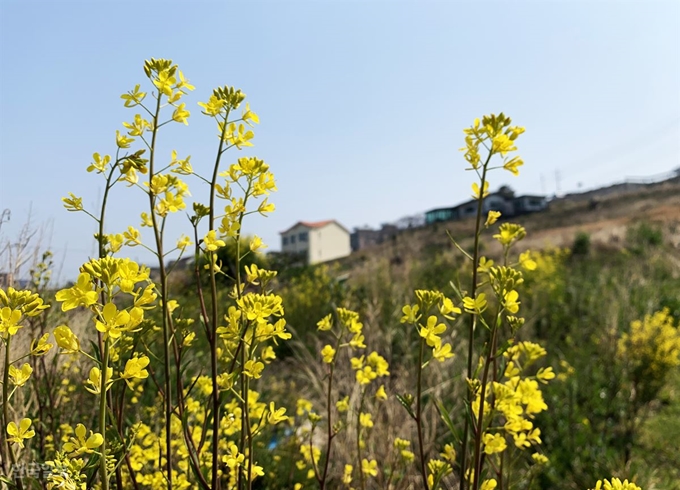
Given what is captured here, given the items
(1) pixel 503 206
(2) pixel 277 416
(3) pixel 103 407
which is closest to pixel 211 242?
(3) pixel 103 407

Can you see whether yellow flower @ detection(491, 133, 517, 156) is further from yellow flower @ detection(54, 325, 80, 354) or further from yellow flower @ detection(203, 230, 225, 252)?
yellow flower @ detection(54, 325, 80, 354)

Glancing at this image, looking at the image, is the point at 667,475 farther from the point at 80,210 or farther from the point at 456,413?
the point at 80,210

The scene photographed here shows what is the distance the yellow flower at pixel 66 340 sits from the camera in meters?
0.81

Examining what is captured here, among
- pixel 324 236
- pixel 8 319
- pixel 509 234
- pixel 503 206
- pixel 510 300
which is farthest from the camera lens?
pixel 503 206

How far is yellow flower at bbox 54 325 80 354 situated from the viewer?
0.81 m

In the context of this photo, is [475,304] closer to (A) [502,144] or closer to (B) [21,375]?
(A) [502,144]

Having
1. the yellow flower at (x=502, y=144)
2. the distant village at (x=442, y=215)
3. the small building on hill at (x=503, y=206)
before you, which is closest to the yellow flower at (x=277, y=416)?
the yellow flower at (x=502, y=144)

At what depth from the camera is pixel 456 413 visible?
3316 millimetres

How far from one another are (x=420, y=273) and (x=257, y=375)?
709 cm

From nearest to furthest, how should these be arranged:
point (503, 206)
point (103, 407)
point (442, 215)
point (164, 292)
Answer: point (103, 407), point (164, 292), point (503, 206), point (442, 215)

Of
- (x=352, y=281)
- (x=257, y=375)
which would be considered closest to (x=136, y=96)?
(x=257, y=375)

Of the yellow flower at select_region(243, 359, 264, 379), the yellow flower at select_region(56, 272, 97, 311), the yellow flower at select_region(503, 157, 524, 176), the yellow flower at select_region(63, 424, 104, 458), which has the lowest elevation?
the yellow flower at select_region(63, 424, 104, 458)

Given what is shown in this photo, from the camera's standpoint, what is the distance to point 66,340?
82cm

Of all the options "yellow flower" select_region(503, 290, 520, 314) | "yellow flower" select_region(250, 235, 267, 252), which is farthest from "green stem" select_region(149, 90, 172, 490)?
"yellow flower" select_region(503, 290, 520, 314)
